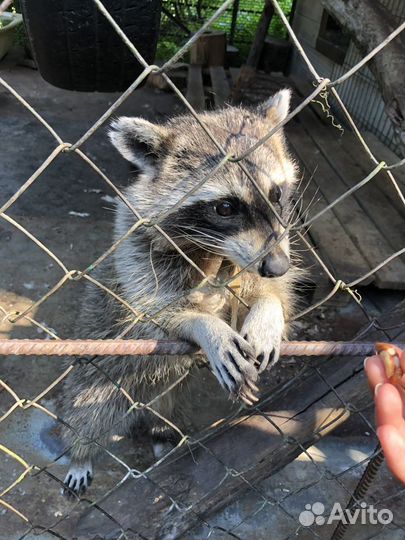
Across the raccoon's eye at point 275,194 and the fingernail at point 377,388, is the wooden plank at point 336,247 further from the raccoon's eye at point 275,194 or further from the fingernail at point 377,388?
the fingernail at point 377,388

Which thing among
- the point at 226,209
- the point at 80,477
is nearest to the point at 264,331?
the point at 226,209

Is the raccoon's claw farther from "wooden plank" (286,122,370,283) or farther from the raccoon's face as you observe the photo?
"wooden plank" (286,122,370,283)

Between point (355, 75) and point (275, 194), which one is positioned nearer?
point (275, 194)

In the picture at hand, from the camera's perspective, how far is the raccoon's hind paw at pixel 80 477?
234cm

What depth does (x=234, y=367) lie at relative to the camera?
5.00 ft

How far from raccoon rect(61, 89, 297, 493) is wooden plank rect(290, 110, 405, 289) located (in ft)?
4.04

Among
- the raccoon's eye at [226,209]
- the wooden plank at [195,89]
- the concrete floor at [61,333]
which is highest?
the raccoon's eye at [226,209]

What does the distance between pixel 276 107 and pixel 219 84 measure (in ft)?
14.3

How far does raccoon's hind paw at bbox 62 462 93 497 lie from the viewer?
2340 mm

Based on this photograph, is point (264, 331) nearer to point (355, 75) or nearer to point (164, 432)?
point (164, 432)

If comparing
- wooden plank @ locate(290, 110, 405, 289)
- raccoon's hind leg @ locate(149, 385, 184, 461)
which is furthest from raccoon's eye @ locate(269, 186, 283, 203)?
wooden plank @ locate(290, 110, 405, 289)

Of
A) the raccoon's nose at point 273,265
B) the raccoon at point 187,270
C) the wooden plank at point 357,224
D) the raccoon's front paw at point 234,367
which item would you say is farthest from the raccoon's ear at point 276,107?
the wooden plank at point 357,224

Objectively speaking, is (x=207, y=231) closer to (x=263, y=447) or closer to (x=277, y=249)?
(x=277, y=249)

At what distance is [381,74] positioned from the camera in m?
2.79
